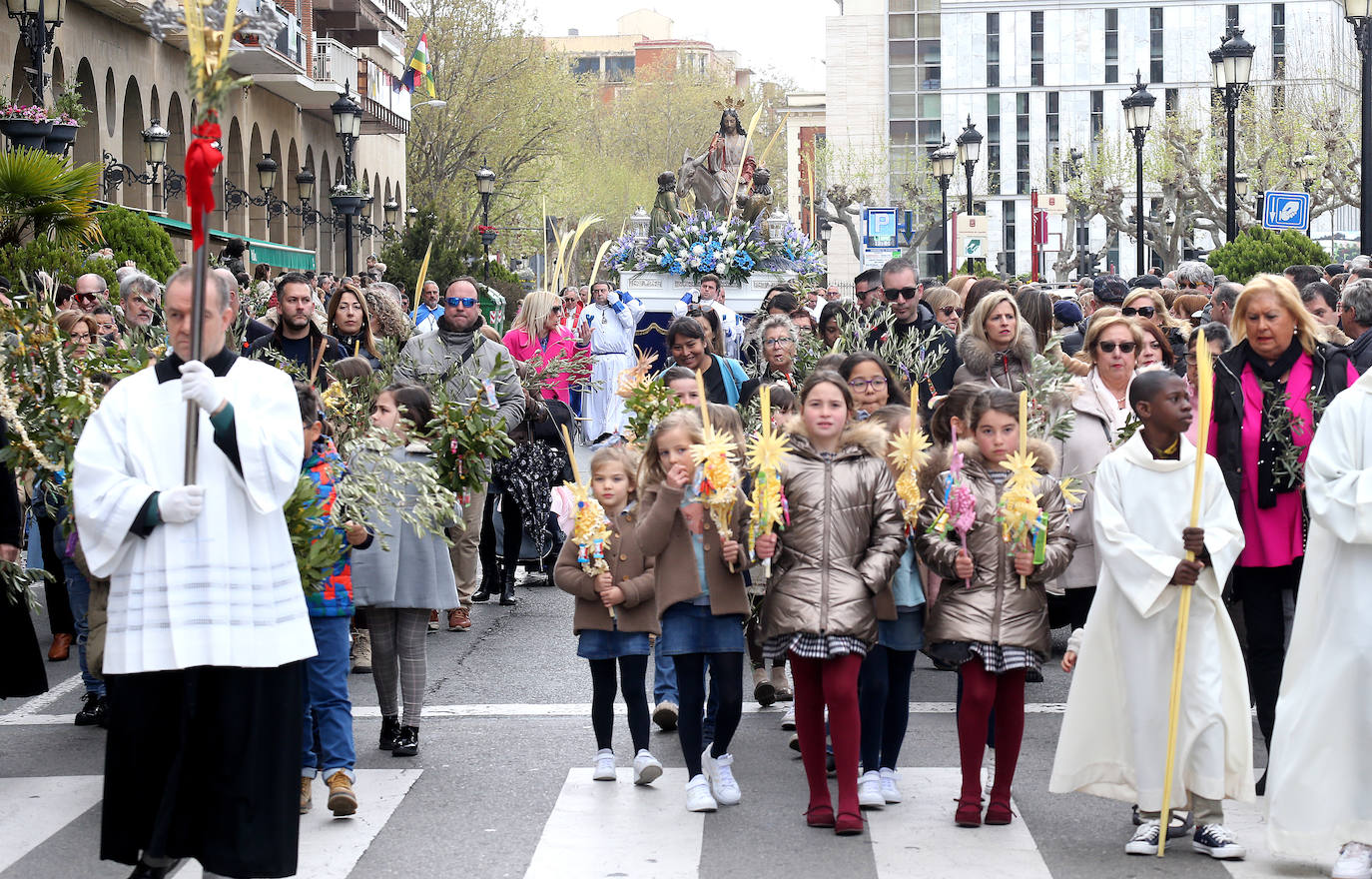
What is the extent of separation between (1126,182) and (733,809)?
243 feet

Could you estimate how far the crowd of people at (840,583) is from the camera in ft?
18.3

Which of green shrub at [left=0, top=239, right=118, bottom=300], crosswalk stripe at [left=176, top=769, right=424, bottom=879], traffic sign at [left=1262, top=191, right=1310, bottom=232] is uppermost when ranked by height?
traffic sign at [left=1262, top=191, right=1310, bottom=232]

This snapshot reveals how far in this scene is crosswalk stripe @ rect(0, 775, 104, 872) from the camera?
669cm

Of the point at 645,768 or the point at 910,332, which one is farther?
the point at 910,332

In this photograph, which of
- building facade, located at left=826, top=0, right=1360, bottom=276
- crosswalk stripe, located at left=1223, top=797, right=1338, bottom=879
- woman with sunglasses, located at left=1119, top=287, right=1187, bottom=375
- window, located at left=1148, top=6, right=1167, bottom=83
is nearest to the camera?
crosswalk stripe, located at left=1223, top=797, right=1338, bottom=879

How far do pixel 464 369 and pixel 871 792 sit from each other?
446 centimetres

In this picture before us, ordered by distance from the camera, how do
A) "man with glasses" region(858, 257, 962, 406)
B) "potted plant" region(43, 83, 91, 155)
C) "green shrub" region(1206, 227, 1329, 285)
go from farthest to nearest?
"green shrub" region(1206, 227, 1329, 285) < "potted plant" region(43, 83, 91, 155) < "man with glasses" region(858, 257, 962, 406)

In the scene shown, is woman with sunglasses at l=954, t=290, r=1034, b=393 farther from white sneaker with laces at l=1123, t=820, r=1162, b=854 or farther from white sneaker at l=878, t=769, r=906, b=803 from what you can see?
white sneaker with laces at l=1123, t=820, r=1162, b=854

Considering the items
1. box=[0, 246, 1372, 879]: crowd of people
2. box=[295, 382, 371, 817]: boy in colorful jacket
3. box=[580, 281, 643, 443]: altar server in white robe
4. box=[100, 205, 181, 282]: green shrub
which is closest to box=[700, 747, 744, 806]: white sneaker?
box=[0, 246, 1372, 879]: crowd of people

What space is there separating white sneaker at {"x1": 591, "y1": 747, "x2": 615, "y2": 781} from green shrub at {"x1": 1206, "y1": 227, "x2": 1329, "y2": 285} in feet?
54.8

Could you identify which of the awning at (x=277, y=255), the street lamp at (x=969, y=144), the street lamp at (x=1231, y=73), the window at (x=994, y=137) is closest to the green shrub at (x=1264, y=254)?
the street lamp at (x=1231, y=73)

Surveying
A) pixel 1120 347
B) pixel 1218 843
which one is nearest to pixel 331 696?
pixel 1218 843

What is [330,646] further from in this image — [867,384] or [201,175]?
[867,384]

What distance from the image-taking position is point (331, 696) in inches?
279
